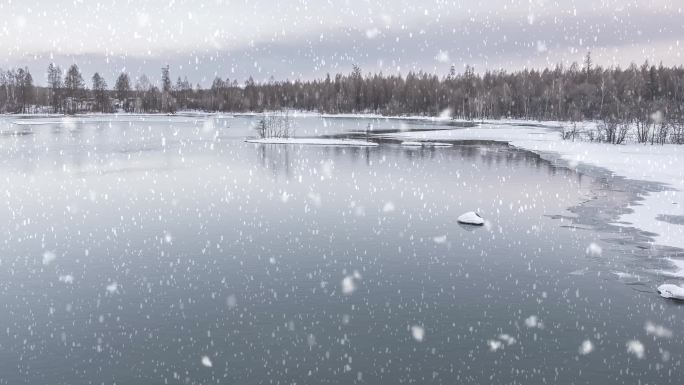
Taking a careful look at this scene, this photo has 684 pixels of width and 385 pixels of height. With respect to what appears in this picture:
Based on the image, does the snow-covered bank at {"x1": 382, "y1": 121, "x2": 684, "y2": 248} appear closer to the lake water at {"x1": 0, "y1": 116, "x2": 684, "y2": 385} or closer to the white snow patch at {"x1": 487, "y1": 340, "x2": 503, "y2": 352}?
the lake water at {"x1": 0, "y1": 116, "x2": 684, "y2": 385}

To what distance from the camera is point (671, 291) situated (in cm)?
1307

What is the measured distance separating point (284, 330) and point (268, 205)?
13.9 metres

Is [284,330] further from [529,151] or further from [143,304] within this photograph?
[529,151]

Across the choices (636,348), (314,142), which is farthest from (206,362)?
(314,142)

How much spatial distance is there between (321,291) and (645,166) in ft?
104

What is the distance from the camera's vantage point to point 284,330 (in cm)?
1144

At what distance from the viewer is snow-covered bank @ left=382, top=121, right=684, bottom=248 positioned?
1970 centimetres

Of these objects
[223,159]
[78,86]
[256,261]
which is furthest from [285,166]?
[78,86]

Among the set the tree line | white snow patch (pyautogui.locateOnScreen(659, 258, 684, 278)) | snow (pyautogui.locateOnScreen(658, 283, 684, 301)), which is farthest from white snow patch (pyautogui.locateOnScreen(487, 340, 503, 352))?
the tree line

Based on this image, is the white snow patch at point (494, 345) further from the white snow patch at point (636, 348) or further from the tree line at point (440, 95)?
the tree line at point (440, 95)

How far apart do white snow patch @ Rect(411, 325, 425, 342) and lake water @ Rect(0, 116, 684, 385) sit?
0.05 metres

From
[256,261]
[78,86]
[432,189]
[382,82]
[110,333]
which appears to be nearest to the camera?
[110,333]

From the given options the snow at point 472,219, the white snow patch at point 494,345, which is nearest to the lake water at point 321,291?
the white snow patch at point 494,345

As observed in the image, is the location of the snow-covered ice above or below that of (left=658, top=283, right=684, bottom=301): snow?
below
